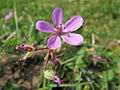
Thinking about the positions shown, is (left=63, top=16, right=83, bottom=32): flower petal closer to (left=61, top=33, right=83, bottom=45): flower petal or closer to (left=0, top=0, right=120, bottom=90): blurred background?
(left=61, top=33, right=83, bottom=45): flower petal

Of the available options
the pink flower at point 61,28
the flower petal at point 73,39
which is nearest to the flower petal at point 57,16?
the pink flower at point 61,28

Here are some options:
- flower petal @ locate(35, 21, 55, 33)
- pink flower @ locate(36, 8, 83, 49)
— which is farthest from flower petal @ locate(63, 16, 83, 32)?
flower petal @ locate(35, 21, 55, 33)

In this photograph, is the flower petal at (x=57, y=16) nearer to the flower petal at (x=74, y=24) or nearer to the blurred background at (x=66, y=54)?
the flower petal at (x=74, y=24)

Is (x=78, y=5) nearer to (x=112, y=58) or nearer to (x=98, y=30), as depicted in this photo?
(x=98, y=30)

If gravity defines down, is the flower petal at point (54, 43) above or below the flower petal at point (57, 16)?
below

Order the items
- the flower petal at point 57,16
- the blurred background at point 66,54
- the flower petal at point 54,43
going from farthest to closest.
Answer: the blurred background at point 66,54 → the flower petal at point 57,16 → the flower petal at point 54,43

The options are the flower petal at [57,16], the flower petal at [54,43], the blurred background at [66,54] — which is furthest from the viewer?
the blurred background at [66,54]

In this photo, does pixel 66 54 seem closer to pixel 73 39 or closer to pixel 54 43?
pixel 73 39

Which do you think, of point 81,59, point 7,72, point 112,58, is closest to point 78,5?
point 112,58

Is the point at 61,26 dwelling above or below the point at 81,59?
above
